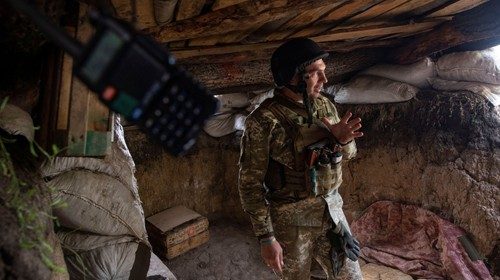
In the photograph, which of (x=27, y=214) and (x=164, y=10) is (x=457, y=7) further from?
(x=27, y=214)

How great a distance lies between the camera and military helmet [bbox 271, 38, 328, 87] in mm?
2305

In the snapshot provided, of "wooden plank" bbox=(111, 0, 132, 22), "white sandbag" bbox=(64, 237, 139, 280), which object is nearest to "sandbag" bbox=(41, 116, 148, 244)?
"white sandbag" bbox=(64, 237, 139, 280)

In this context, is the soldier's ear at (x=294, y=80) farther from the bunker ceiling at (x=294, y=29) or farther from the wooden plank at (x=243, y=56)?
the wooden plank at (x=243, y=56)

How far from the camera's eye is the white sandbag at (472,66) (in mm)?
3736

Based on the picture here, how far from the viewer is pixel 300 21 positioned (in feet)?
8.74

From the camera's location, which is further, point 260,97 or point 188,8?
point 260,97

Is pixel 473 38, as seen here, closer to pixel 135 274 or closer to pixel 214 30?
pixel 214 30

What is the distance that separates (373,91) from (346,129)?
2.29 m

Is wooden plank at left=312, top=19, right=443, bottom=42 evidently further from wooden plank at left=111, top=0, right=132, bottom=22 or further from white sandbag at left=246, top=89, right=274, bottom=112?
wooden plank at left=111, top=0, right=132, bottom=22

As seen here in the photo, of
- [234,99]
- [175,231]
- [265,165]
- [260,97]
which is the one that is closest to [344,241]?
[265,165]

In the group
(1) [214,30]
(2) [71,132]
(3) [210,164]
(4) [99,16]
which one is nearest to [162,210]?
(3) [210,164]

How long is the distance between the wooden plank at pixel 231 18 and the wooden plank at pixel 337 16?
47 centimetres

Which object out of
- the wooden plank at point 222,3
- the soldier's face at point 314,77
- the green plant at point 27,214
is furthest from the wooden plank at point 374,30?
the green plant at point 27,214

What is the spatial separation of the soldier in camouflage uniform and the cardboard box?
2.57m
